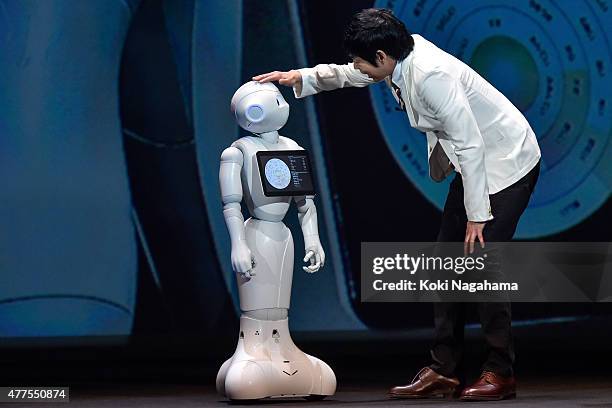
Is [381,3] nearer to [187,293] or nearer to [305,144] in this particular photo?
[305,144]

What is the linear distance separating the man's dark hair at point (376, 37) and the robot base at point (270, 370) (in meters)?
0.93

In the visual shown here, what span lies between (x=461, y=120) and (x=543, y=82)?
259 cm

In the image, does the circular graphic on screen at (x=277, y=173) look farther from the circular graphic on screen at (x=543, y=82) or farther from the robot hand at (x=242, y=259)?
the circular graphic on screen at (x=543, y=82)

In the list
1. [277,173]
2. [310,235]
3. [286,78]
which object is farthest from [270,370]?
[286,78]

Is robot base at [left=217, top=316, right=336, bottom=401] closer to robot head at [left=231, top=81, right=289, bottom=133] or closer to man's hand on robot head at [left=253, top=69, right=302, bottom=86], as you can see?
robot head at [left=231, top=81, right=289, bottom=133]

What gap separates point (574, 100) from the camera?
609 centimetres

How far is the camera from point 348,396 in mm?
4012

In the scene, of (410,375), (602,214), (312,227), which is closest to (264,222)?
(312,227)

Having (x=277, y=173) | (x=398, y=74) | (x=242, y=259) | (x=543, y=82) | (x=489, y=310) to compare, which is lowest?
(x=489, y=310)

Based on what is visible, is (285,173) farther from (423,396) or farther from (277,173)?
(423,396)

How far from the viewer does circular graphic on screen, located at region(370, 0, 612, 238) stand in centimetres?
604

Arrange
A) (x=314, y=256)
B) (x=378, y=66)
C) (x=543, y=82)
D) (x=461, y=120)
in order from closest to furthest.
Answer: (x=461, y=120)
(x=378, y=66)
(x=314, y=256)
(x=543, y=82)

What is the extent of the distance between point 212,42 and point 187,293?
1.25 m

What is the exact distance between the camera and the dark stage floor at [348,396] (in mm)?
3721
